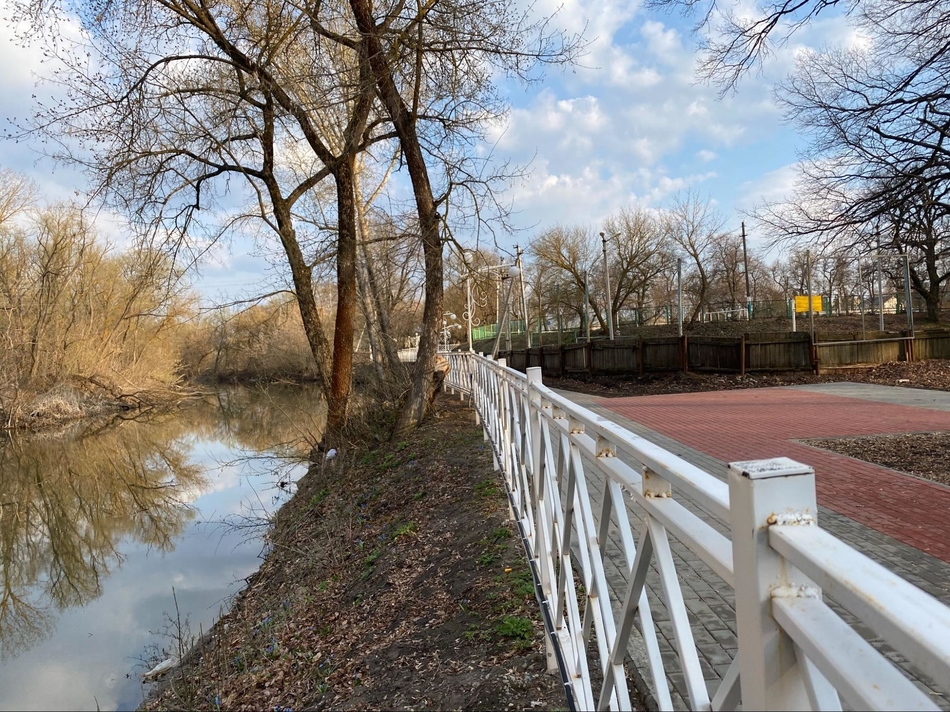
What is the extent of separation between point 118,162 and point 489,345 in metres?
28.9

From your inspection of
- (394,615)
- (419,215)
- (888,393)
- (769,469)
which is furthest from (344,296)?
(888,393)

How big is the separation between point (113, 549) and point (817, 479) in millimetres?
11803

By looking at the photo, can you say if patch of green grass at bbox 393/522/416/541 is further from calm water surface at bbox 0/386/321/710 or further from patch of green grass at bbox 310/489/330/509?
patch of green grass at bbox 310/489/330/509

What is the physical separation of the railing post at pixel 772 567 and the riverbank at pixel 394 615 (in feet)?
8.47

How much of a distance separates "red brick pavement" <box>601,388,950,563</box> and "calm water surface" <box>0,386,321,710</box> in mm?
7314

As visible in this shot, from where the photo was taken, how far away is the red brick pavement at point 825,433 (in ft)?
17.1

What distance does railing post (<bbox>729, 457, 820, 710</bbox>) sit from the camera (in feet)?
2.91

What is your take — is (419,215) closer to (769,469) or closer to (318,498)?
(318,498)

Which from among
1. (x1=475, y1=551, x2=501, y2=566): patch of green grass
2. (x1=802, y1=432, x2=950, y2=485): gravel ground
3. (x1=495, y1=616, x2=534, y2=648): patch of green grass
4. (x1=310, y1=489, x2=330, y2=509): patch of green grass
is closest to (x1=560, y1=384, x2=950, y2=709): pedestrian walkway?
(x1=802, y1=432, x2=950, y2=485): gravel ground

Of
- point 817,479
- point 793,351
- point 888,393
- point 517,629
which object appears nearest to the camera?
point 517,629

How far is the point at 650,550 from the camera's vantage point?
1549 millimetres

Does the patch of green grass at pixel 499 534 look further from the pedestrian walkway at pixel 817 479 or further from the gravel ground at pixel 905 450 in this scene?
the gravel ground at pixel 905 450

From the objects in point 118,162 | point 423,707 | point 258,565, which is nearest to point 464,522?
point 423,707

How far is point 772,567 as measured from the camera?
2.96ft
